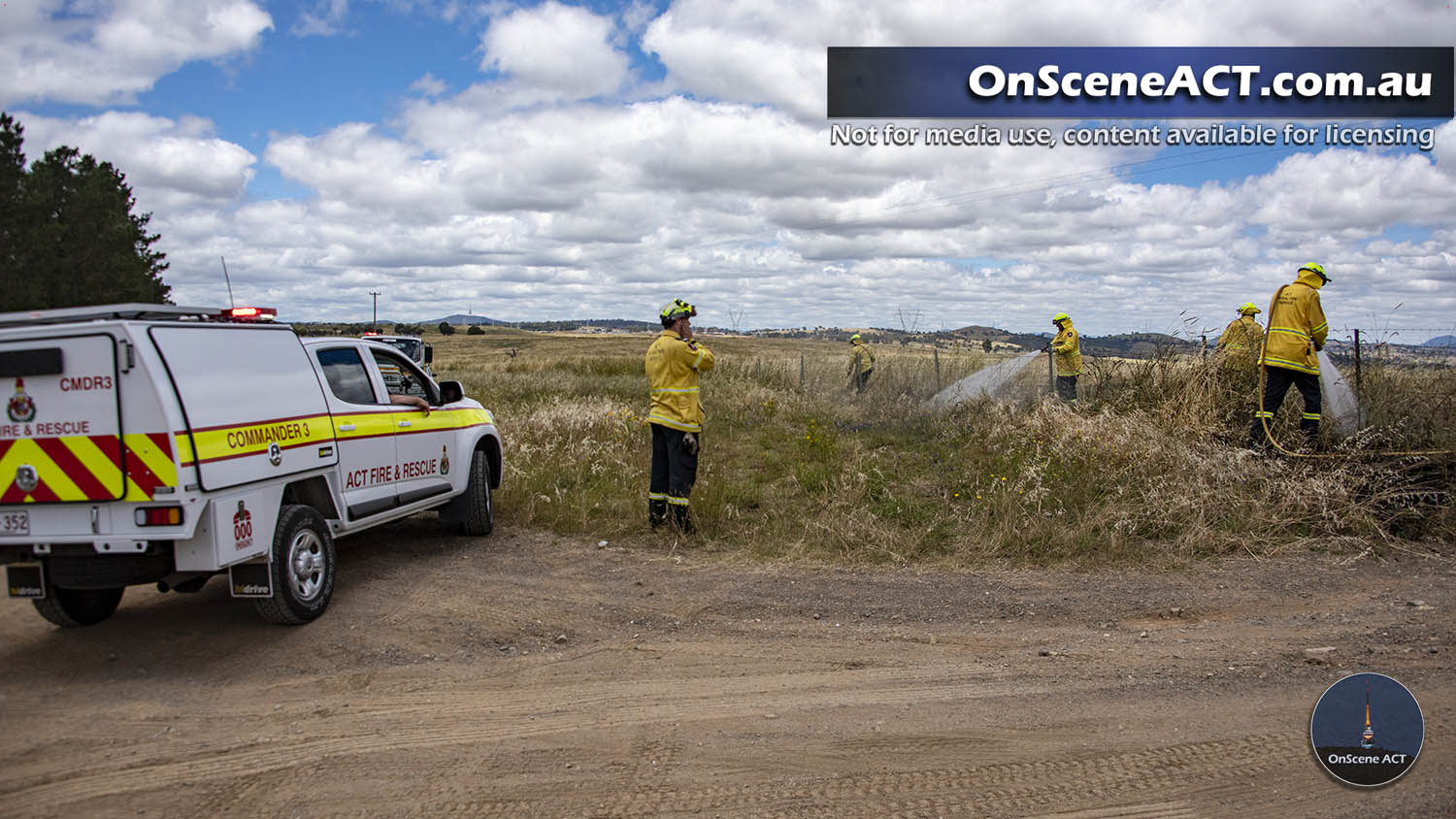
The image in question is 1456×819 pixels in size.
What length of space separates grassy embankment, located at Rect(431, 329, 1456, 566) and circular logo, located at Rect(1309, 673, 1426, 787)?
3244 millimetres

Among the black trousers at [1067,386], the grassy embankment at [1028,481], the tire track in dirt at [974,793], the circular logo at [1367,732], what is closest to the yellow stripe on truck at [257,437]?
the tire track in dirt at [974,793]

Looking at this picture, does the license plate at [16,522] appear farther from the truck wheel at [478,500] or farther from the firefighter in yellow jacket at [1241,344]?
the firefighter in yellow jacket at [1241,344]

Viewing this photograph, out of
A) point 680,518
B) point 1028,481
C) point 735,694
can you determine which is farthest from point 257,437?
point 1028,481

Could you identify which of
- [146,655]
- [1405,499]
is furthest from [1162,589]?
[146,655]

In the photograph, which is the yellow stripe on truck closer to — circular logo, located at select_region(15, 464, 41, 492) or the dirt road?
circular logo, located at select_region(15, 464, 41, 492)

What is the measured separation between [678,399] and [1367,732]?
18.6 ft

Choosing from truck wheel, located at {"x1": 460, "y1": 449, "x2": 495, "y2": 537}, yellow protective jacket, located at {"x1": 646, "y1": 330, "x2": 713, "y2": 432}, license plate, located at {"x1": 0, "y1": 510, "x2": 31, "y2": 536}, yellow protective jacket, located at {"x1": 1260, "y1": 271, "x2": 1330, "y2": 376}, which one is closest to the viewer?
license plate, located at {"x1": 0, "y1": 510, "x2": 31, "y2": 536}

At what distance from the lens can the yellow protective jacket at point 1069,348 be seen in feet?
44.4

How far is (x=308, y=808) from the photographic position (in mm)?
3652

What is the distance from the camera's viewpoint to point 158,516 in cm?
498

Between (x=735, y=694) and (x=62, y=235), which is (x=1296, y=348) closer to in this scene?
(x=735, y=694)

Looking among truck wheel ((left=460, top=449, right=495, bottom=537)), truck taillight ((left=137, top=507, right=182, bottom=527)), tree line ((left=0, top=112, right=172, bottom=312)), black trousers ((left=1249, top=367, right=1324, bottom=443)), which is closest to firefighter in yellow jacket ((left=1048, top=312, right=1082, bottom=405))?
black trousers ((left=1249, top=367, right=1324, bottom=443))

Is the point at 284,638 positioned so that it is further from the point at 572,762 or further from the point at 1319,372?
the point at 1319,372

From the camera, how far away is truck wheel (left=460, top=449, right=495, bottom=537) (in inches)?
331
